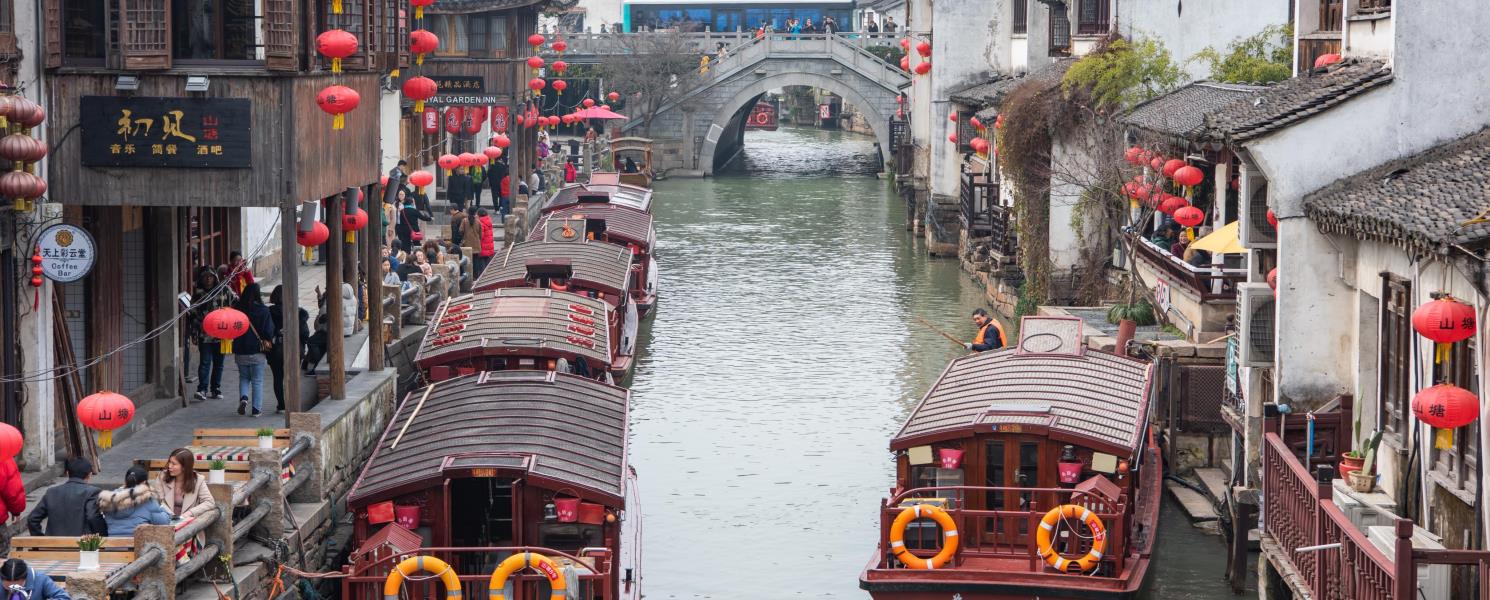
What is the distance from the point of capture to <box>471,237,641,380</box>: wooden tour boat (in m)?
27.9

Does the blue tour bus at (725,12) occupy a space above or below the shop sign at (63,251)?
above

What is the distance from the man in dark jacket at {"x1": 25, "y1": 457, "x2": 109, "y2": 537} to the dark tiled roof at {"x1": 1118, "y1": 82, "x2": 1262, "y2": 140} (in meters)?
13.5

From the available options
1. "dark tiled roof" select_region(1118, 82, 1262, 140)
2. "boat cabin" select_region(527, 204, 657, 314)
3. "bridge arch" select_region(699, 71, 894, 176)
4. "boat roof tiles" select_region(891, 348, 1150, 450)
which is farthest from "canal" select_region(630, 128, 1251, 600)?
"bridge arch" select_region(699, 71, 894, 176)

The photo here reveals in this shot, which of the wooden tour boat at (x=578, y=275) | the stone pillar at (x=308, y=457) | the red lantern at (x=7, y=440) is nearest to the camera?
the red lantern at (x=7, y=440)

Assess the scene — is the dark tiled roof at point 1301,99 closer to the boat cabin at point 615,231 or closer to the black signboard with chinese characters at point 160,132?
the black signboard with chinese characters at point 160,132

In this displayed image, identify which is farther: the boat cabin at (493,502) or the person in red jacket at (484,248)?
the person in red jacket at (484,248)

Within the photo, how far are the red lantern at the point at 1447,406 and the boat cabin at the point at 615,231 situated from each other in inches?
807

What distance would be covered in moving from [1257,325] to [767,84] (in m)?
48.1

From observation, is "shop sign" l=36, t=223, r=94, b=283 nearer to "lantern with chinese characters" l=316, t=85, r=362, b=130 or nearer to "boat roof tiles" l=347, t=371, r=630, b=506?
"lantern with chinese characters" l=316, t=85, r=362, b=130

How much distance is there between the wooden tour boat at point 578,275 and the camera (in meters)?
27.9

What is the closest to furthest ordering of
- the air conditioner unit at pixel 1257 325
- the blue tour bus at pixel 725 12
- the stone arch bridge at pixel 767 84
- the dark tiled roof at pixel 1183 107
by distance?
the air conditioner unit at pixel 1257 325, the dark tiled roof at pixel 1183 107, the stone arch bridge at pixel 767 84, the blue tour bus at pixel 725 12

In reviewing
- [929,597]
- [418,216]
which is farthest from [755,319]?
[929,597]

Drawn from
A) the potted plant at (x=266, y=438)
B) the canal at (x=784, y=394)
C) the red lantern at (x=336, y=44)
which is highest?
the red lantern at (x=336, y=44)

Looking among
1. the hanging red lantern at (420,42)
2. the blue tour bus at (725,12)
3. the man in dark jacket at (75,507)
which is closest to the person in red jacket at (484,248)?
the hanging red lantern at (420,42)
